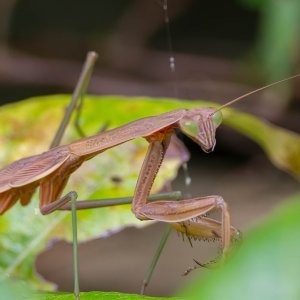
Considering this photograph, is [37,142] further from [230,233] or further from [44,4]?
[44,4]

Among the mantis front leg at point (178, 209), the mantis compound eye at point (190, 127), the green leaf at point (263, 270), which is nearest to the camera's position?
the green leaf at point (263, 270)

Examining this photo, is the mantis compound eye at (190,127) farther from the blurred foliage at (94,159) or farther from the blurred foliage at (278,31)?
the blurred foliage at (278,31)

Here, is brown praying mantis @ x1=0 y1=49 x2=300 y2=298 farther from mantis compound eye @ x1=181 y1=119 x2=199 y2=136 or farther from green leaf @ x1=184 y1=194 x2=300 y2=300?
green leaf @ x1=184 y1=194 x2=300 y2=300

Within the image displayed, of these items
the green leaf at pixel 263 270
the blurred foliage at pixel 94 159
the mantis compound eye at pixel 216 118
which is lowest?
the blurred foliage at pixel 94 159

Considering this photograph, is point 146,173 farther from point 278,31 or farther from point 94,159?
point 278,31

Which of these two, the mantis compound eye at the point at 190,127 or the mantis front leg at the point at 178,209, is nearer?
the mantis front leg at the point at 178,209

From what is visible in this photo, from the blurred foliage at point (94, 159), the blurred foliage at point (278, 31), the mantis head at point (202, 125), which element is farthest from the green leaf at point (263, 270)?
the blurred foliage at point (278, 31)

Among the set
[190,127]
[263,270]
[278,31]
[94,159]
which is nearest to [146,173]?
[190,127]

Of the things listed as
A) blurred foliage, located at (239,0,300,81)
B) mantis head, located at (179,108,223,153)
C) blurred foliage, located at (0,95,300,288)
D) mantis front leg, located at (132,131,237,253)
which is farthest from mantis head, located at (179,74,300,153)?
blurred foliage, located at (239,0,300,81)
